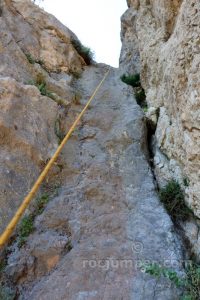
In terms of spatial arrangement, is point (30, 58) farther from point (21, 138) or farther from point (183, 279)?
point (183, 279)

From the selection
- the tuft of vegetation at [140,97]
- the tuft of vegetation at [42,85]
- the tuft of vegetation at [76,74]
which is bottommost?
the tuft of vegetation at [42,85]

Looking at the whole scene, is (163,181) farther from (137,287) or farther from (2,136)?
(2,136)

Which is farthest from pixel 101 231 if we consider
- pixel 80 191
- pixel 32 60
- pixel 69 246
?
pixel 32 60

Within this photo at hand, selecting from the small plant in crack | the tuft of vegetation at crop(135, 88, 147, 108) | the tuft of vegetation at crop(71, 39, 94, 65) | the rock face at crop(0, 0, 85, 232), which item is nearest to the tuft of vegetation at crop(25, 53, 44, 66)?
the rock face at crop(0, 0, 85, 232)

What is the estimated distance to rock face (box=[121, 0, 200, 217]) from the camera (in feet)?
15.8

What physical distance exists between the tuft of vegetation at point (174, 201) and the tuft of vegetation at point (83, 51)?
702 centimetres

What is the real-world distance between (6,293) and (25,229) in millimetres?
996

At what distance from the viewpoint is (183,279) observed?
403 centimetres

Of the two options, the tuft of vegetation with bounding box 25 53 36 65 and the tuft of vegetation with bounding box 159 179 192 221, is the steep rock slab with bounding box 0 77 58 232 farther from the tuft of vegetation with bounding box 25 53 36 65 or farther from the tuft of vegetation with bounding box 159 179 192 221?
the tuft of vegetation with bounding box 159 179 192 221

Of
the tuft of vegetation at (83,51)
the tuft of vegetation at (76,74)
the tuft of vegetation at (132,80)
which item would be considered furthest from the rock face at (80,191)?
the tuft of vegetation at (83,51)

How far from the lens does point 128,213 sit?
5156mm

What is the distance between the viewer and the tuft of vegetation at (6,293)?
12.7ft

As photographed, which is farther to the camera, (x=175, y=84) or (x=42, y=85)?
(x=42, y=85)

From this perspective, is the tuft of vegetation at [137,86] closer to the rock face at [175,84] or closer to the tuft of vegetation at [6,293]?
the rock face at [175,84]
